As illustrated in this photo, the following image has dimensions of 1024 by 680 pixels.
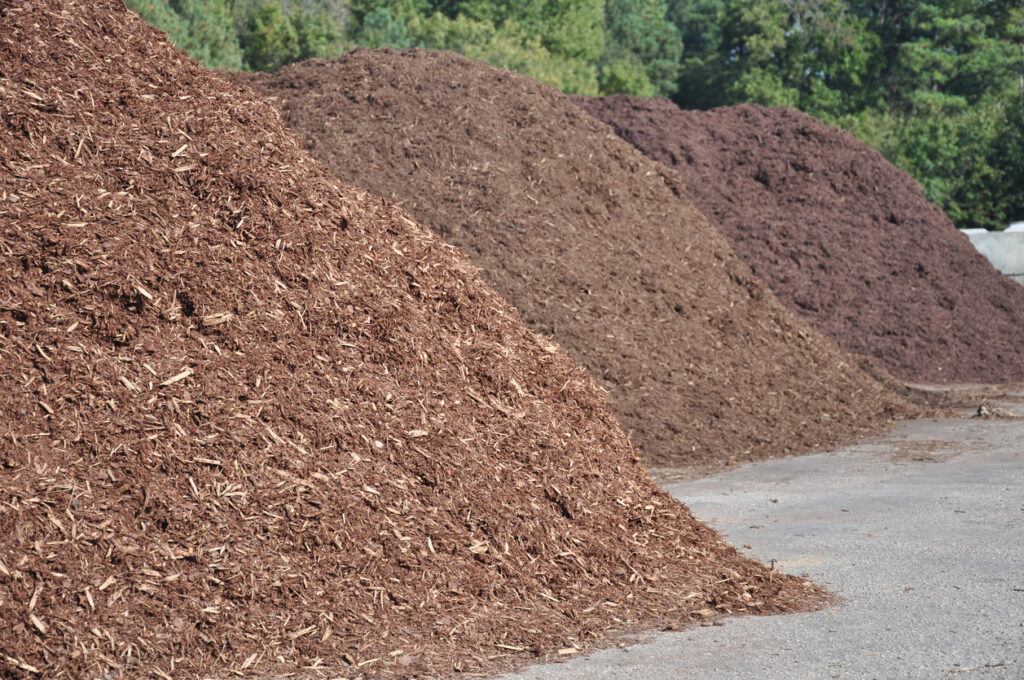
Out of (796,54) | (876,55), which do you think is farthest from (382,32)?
(876,55)

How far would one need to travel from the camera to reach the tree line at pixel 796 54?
85.4ft

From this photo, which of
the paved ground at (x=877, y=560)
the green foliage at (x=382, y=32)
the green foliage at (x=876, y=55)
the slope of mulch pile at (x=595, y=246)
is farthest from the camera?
the green foliage at (x=876, y=55)

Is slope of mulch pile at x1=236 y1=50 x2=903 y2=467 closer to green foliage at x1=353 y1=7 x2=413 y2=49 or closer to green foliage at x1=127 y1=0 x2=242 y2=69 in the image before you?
green foliage at x1=127 y1=0 x2=242 y2=69

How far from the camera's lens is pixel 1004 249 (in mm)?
18078

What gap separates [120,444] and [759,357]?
737 centimetres

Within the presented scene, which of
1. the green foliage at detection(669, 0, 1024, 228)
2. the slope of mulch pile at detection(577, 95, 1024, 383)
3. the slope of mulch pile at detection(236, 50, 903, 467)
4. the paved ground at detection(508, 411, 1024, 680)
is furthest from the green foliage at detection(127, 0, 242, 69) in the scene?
the green foliage at detection(669, 0, 1024, 228)

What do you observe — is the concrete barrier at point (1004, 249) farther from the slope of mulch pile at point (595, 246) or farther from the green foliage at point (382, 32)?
the green foliage at point (382, 32)

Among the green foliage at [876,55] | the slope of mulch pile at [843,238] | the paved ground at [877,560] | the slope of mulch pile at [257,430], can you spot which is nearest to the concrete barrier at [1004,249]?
the slope of mulch pile at [843,238]

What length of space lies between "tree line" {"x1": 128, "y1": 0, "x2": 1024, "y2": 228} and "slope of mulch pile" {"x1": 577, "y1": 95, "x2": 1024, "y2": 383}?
9.48 meters

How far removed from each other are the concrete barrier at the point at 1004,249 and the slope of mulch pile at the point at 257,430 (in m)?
13.5

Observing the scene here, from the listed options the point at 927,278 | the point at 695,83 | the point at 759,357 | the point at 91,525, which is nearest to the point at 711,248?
the point at 759,357

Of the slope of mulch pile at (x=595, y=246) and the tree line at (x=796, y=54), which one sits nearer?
the slope of mulch pile at (x=595, y=246)

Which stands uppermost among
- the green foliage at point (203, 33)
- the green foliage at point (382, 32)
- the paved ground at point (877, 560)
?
the green foliage at point (382, 32)

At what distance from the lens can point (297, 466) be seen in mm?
4984
